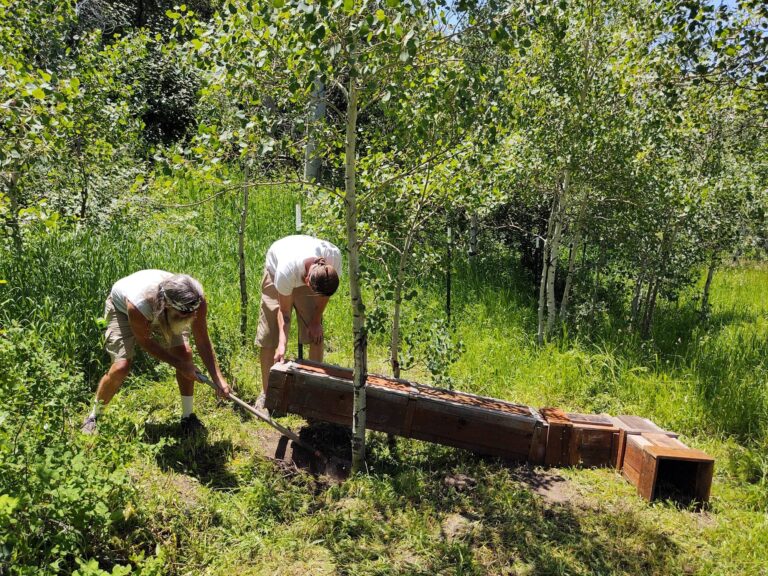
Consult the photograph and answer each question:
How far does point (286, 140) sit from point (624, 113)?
4.33 m

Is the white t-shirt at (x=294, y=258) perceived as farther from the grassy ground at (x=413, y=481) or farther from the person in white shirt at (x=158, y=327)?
the grassy ground at (x=413, y=481)

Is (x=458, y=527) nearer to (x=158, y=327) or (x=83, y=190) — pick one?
(x=158, y=327)

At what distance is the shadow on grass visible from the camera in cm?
366

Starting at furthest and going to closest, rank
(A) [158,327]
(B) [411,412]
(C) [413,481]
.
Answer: (A) [158,327]
(B) [411,412]
(C) [413,481]

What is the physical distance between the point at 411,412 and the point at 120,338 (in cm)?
215

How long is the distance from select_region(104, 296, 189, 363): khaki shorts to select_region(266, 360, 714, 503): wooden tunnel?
107 centimetres

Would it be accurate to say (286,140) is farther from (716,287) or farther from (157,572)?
(716,287)

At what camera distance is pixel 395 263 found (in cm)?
861

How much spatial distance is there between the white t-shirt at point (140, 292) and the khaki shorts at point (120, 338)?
6 centimetres

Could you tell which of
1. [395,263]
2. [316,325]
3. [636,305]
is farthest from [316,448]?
[636,305]

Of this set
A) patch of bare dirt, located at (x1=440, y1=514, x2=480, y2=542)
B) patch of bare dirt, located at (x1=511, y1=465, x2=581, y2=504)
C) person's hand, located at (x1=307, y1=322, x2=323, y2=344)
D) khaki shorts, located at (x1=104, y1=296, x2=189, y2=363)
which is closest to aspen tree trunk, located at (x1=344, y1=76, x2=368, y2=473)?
patch of bare dirt, located at (x1=440, y1=514, x2=480, y2=542)

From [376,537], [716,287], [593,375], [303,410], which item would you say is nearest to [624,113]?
[593,375]

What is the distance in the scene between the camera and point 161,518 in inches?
122

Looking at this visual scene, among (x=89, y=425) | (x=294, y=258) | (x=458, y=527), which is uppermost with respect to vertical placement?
(x=294, y=258)
